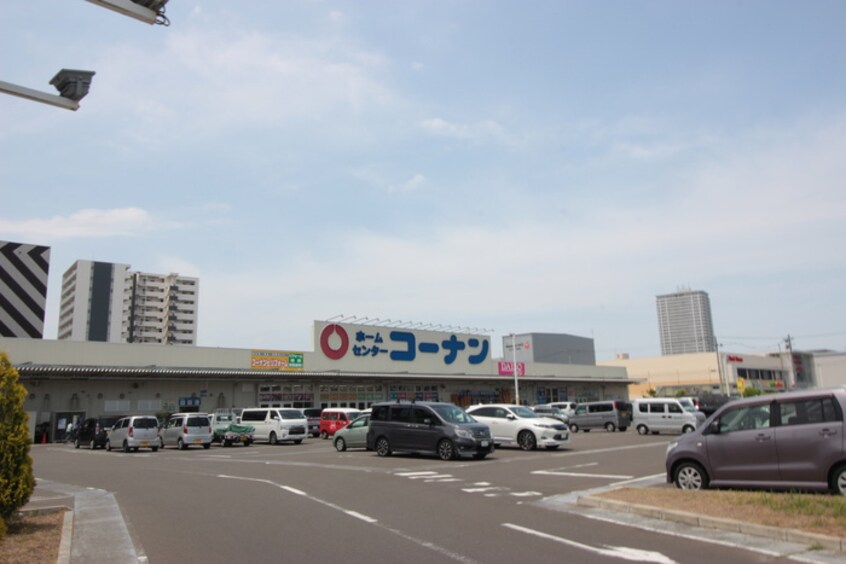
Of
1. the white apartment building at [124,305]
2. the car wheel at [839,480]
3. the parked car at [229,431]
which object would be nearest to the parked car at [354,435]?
the parked car at [229,431]

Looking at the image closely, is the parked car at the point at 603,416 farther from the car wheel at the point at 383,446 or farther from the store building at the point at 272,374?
the car wheel at the point at 383,446

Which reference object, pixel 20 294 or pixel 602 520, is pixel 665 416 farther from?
pixel 20 294

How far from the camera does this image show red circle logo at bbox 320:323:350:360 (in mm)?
49500

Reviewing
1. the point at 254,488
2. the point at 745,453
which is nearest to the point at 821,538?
the point at 745,453

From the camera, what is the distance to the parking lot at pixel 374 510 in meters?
8.07

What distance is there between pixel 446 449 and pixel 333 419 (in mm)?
18674

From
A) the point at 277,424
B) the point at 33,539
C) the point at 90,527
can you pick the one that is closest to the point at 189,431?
the point at 277,424

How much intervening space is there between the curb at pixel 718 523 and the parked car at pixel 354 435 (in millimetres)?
15713

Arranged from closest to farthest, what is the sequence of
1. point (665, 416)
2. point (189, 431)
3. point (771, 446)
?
point (771, 446) → point (189, 431) → point (665, 416)

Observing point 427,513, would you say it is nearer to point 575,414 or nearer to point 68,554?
point 68,554

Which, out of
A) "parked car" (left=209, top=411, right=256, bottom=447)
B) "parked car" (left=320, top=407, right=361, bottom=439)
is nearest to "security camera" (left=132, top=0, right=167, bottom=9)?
"parked car" (left=209, top=411, right=256, bottom=447)

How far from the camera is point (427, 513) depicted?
1091cm

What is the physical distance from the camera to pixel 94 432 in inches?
1310

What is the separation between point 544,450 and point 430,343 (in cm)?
3270
